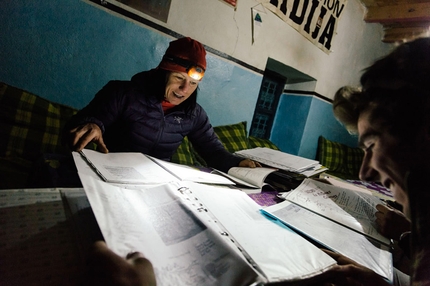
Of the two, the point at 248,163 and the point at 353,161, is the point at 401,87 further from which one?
the point at 353,161

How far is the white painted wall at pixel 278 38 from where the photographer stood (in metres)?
1.88

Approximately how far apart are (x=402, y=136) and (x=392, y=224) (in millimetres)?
440

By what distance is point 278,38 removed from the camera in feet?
7.98

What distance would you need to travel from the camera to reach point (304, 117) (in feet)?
9.96

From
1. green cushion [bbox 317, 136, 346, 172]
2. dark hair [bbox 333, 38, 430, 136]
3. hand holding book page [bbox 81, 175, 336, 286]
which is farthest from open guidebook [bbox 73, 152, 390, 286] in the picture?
green cushion [bbox 317, 136, 346, 172]

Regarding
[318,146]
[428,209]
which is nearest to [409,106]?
[428,209]

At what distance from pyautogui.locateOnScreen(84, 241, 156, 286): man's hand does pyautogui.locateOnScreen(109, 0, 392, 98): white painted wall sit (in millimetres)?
1381

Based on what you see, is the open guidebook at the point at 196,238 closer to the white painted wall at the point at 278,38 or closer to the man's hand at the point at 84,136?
the man's hand at the point at 84,136

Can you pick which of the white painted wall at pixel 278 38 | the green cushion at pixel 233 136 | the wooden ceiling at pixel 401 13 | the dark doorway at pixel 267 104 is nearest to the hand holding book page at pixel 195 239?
the white painted wall at pixel 278 38

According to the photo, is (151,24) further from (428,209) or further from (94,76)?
(428,209)

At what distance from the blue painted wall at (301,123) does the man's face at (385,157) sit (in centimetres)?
267

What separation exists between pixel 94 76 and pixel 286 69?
2152 mm

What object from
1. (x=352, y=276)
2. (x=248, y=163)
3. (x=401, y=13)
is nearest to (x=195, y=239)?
(x=352, y=276)

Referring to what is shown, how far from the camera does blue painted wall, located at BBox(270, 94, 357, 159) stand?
10.0 feet
